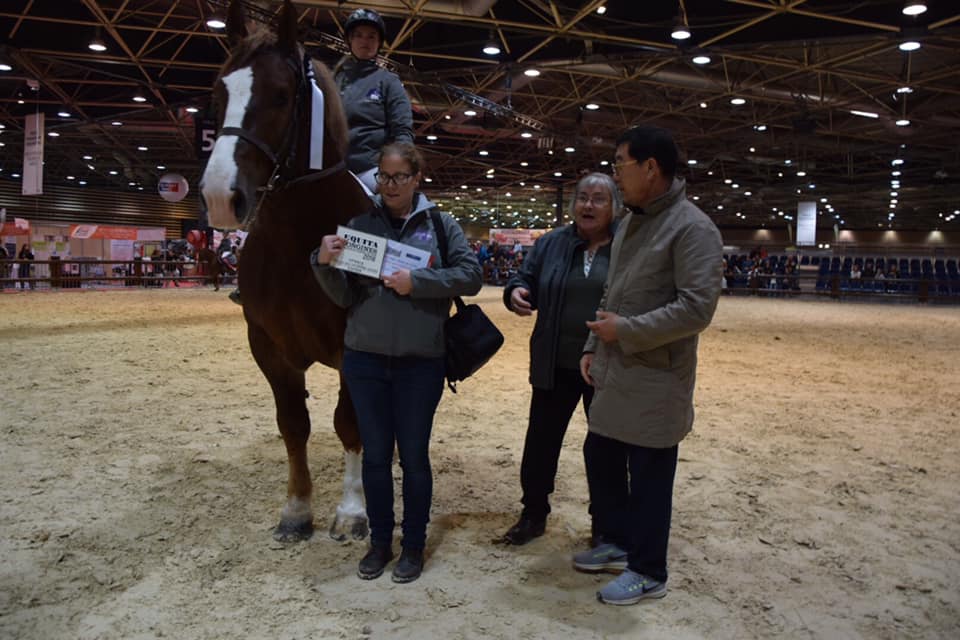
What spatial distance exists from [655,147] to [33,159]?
17.8 metres

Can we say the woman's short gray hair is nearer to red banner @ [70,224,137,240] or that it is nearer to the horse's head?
the horse's head

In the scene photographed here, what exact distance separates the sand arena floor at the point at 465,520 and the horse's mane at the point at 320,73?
1875mm

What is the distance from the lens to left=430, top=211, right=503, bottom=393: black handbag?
8.54 ft

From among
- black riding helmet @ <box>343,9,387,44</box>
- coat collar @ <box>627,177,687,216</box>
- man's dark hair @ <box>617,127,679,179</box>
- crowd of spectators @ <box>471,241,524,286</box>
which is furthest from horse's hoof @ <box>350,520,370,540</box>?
crowd of spectators @ <box>471,241,524,286</box>

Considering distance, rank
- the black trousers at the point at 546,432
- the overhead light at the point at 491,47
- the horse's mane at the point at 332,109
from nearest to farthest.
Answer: the horse's mane at the point at 332,109, the black trousers at the point at 546,432, the overhead light at the point at 491,47

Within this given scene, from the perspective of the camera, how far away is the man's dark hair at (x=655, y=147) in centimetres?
232

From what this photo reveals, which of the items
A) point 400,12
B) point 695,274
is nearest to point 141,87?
point 400,12

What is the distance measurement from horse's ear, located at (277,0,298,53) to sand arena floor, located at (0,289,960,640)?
2133 millimetres

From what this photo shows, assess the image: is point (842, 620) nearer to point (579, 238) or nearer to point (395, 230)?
point (579, 238)

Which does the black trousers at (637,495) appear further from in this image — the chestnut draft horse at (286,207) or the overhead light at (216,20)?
the overhead light at (216,20)

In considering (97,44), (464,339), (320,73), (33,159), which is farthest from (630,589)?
(33,159)

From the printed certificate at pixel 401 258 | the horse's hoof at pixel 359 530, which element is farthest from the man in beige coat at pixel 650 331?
the horse's hoof at pixel 359 530

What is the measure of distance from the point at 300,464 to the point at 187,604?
2.81 ft

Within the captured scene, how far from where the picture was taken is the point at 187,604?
2.42 m
